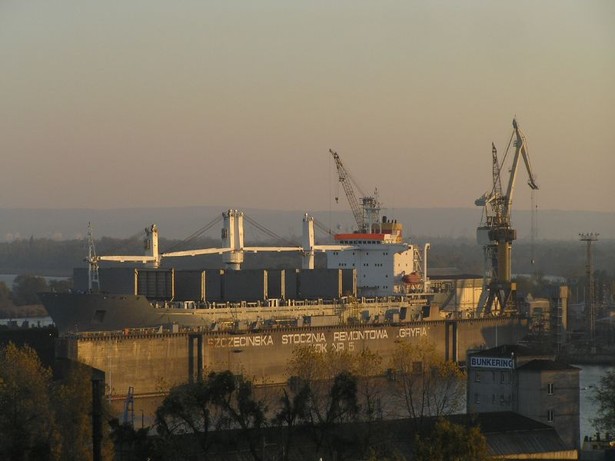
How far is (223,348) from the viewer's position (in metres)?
58.2

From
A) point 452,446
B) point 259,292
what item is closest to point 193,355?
point 259,292

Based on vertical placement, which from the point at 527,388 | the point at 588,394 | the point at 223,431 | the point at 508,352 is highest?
the point at 508,352

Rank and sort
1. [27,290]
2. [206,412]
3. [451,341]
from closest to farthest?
[206,412] < [451,341] < [27,290]

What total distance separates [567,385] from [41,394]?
1106cm

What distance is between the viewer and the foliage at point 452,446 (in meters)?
29.2

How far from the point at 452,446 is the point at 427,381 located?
14918 millimetres

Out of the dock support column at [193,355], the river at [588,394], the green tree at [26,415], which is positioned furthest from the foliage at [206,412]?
the dock support column at [193,355]

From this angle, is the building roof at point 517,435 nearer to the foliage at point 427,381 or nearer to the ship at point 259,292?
the foliage at point 427,381

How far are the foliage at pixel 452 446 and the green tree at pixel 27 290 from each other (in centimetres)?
8860

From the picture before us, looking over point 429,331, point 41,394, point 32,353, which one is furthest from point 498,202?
point 41,394

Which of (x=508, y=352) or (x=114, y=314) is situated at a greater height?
(x=114, y=314)

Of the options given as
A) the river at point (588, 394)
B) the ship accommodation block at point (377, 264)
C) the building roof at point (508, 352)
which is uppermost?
the ship accommodation block at point (377, 264)

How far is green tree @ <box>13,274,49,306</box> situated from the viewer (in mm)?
119188

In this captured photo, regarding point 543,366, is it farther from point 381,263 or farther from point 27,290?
point 27,290
